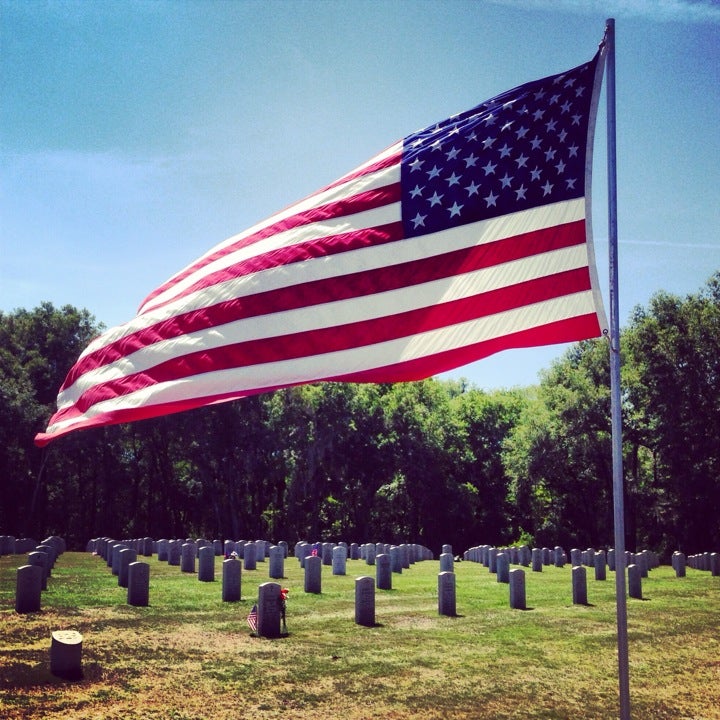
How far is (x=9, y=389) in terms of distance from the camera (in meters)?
41.5

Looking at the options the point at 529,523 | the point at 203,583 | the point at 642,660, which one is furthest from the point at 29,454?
the point at 642,660

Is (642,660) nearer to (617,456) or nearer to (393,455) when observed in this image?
(617,456)

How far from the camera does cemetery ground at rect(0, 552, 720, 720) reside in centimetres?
832

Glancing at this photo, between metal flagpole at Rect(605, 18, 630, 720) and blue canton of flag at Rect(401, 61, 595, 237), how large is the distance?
666mm

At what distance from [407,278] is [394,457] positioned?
1811 inches

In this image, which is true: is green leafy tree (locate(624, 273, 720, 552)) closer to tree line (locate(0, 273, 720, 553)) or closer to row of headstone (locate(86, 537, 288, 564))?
tree line (locate(0, 273, 720, 553))

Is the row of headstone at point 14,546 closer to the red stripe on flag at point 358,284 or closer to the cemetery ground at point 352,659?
the cemetery ground at point 352,659

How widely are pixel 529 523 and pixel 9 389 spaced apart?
40360mm

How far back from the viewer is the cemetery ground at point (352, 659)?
8.32 m

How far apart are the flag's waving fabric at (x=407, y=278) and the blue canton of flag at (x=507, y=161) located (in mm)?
12

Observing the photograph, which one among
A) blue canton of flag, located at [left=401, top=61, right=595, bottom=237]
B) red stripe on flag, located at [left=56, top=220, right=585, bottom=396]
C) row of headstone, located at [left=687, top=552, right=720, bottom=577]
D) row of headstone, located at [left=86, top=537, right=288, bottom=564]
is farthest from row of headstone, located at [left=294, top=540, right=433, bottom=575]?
blue canton of flag, located at [left=401, top=61, right=595, bottom=237]

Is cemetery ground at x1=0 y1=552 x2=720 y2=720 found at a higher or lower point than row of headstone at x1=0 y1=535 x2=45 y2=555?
higher

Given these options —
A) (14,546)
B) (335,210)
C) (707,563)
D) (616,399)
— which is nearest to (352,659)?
(616,399)

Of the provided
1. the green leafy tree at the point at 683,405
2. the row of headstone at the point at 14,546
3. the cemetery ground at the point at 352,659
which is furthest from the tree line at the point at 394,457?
the cemetery ground at the point at 352,659
